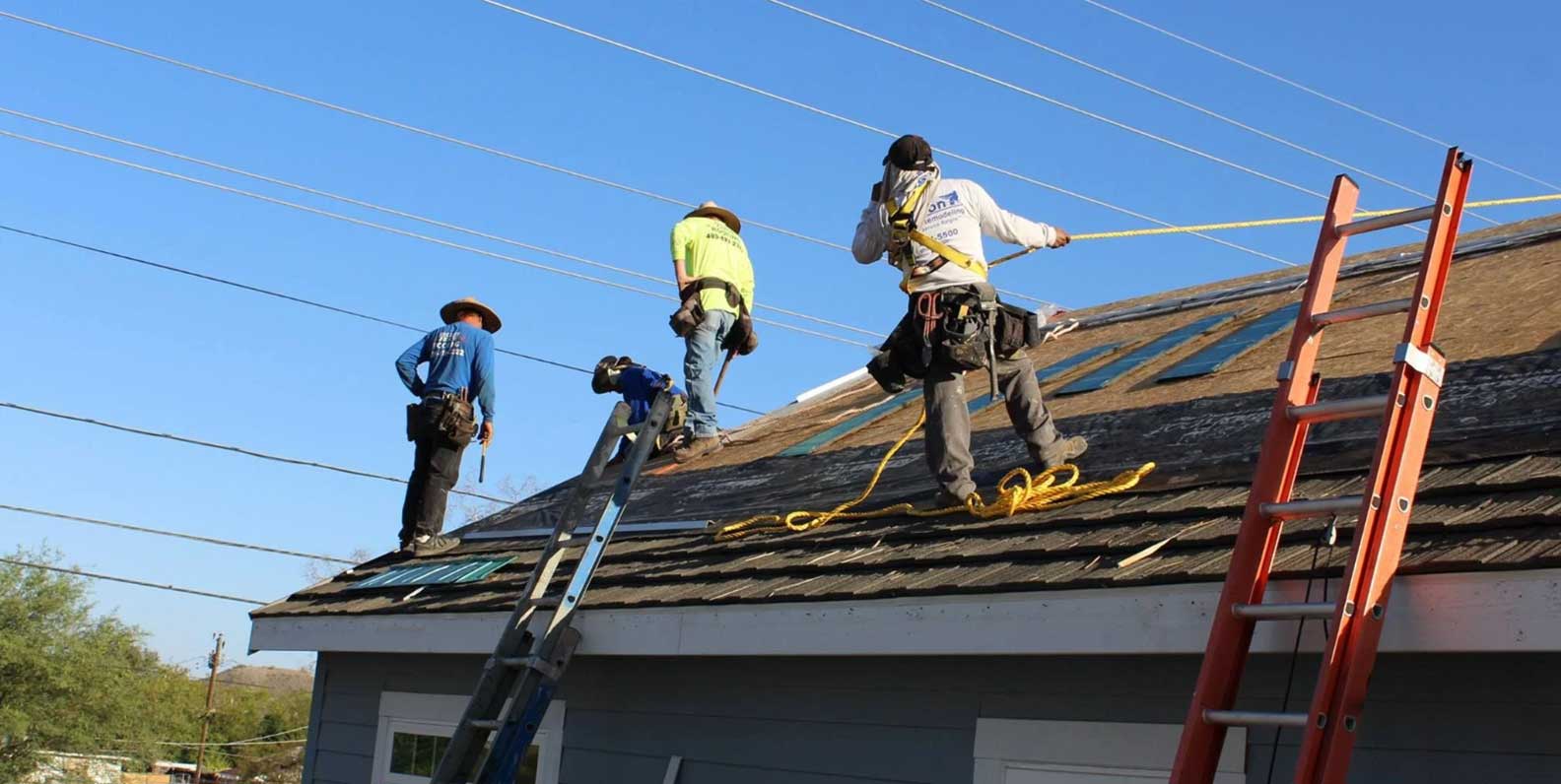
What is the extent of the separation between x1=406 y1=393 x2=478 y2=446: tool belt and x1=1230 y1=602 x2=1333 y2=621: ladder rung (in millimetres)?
5958

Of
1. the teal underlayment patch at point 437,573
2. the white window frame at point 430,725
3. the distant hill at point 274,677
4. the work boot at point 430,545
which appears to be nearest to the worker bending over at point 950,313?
the white window frame at point 430,725

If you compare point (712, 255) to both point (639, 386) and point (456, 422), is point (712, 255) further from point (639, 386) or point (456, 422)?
point (456, 422)

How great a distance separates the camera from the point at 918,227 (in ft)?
20.7

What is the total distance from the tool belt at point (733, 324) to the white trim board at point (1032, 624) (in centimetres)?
275

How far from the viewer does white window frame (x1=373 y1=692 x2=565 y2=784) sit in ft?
23.7

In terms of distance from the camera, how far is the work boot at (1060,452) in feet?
20.4

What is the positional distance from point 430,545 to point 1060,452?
14.9ft

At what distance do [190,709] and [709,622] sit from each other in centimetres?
6583

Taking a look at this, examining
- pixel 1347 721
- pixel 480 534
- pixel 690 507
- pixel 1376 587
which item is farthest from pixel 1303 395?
pixel 480 534

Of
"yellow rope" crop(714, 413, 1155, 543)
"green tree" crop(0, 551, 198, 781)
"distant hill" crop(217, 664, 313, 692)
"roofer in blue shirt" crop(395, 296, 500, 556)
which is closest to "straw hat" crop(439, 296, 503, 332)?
"roofer in blue shirt" crop(395, 296, 500, 556)

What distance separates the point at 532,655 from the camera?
6.32 m

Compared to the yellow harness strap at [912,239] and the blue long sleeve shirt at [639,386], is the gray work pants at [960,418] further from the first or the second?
the blue long sleeve shirt at [639,386]

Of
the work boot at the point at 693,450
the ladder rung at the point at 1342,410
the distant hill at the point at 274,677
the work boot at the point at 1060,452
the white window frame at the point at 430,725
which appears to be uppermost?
the work boot at the point at 693,450

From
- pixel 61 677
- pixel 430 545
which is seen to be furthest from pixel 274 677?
pixel 430 545
